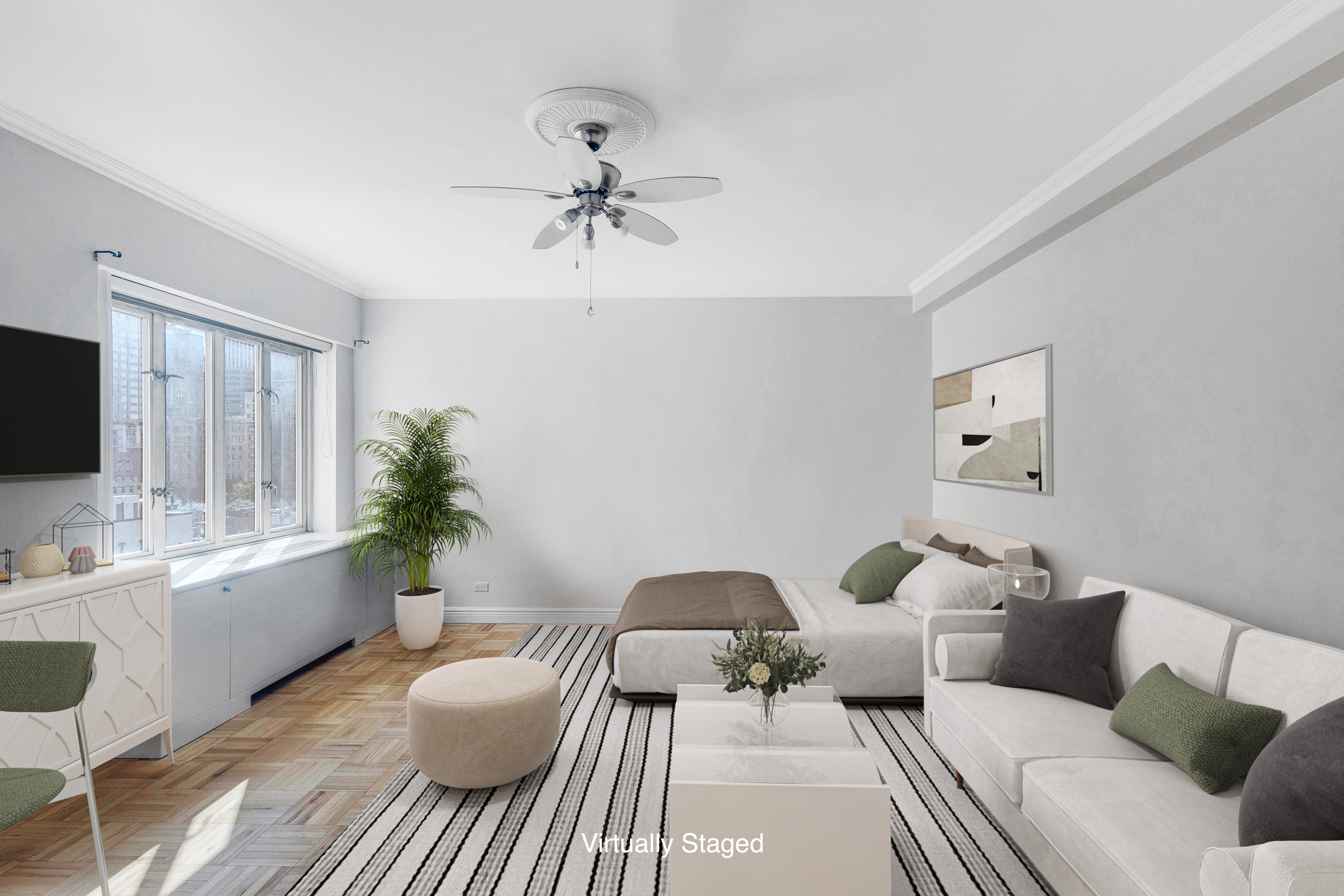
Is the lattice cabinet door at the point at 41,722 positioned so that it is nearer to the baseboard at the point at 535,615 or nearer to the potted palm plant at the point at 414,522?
the potted palm plant at the point at 414,522

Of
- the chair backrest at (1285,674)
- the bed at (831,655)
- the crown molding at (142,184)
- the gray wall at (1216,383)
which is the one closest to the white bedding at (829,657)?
the bed at (831,655)

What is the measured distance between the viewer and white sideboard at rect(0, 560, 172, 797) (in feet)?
7.41

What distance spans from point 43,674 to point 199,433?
2.36 metres

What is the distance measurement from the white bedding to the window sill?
6.90 ft

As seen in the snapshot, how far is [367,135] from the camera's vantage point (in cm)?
266

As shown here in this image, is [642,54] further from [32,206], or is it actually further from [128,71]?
[32,206]

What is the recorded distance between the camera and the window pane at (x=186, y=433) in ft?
12.0

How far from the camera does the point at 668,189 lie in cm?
248

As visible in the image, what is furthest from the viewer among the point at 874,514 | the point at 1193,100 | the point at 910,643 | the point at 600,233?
the point at 874,514

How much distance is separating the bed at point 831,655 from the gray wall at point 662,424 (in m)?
1.73

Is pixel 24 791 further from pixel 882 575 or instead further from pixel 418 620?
pixel 882 575

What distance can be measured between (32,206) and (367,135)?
1340mm

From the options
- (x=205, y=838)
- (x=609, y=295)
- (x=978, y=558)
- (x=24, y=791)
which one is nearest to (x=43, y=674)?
(x=24, y=791)

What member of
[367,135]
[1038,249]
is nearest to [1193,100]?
[1038,249]
